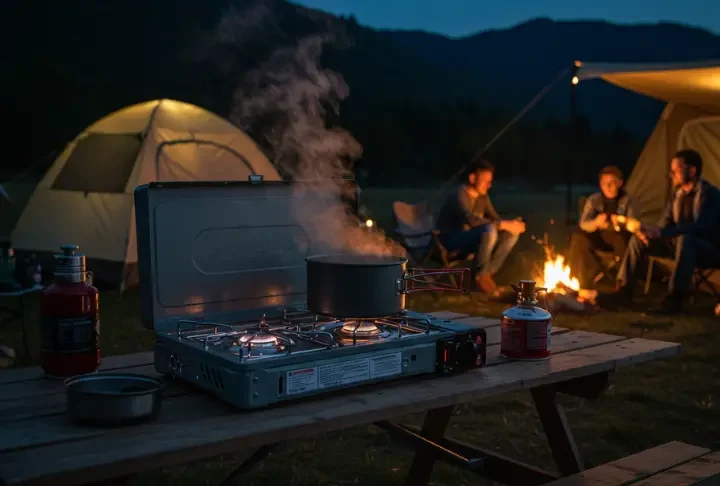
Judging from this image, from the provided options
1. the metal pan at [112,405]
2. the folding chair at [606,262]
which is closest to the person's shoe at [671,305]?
the folding chair at [606,262]

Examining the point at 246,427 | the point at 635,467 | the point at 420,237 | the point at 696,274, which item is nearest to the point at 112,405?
the point at 246,427

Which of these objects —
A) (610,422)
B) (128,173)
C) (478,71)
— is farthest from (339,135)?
(478,71)

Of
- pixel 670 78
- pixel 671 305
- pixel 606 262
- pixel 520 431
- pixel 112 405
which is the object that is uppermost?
pixel 670 78

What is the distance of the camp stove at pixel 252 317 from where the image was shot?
4.68ft

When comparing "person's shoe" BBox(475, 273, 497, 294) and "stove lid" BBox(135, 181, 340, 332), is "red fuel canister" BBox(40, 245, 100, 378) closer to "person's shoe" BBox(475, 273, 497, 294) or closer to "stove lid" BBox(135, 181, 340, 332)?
"stove lid" BBox(135, 181, 340, 332)

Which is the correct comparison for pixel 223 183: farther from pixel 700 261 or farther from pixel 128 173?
pixel 128 173

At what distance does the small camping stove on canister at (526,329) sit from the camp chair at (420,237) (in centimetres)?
461

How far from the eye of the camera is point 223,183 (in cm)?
174

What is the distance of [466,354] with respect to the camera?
1676mm

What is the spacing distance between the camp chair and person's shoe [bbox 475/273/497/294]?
20 centimetres

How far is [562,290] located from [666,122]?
2.98m

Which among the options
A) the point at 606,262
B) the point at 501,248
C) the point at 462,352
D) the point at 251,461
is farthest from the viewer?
the point at 606,262

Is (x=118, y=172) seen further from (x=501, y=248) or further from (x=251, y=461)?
(x=251, y=461)

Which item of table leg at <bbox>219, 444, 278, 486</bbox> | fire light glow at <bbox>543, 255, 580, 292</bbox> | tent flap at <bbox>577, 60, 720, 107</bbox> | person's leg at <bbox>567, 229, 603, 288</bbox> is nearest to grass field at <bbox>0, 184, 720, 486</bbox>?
table leg at <bbox>219, 444, 278, 486</bbox>
